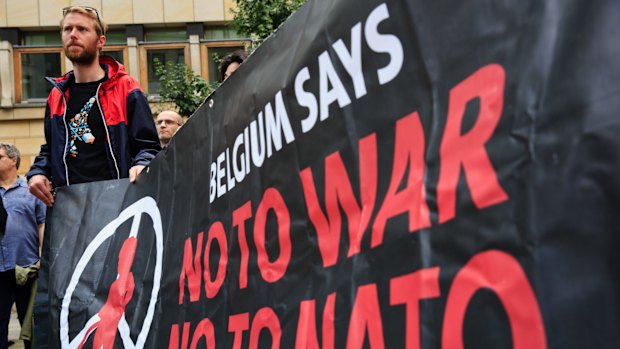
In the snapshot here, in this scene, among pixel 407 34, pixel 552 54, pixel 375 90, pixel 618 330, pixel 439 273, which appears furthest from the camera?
pixel 375 90

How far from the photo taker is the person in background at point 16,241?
5066mm

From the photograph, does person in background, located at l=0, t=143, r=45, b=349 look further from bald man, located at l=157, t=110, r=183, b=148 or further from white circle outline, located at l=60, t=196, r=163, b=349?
white circle outline, located at l=60, t=196, r=163, b=349

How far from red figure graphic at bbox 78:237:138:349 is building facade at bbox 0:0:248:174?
14.2m

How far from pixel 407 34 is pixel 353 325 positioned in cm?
57

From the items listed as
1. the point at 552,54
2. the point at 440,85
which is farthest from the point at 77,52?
the point at 552,54

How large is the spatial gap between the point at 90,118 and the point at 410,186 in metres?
2.56

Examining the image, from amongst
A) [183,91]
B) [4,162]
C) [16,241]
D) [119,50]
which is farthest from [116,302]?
[119,50]

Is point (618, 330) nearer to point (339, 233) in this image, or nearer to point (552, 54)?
point (552, 54)

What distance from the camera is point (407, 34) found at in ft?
4.48

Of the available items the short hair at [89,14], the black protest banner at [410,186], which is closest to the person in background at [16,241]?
the short hair at [89,14]

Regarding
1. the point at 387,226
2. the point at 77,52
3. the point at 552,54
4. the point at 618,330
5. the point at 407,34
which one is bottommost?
the point at 618,330

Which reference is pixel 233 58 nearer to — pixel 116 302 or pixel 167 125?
pixel 167 125

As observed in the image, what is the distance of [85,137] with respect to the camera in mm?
3572

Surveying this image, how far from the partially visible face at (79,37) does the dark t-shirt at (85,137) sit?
14 centimetres
